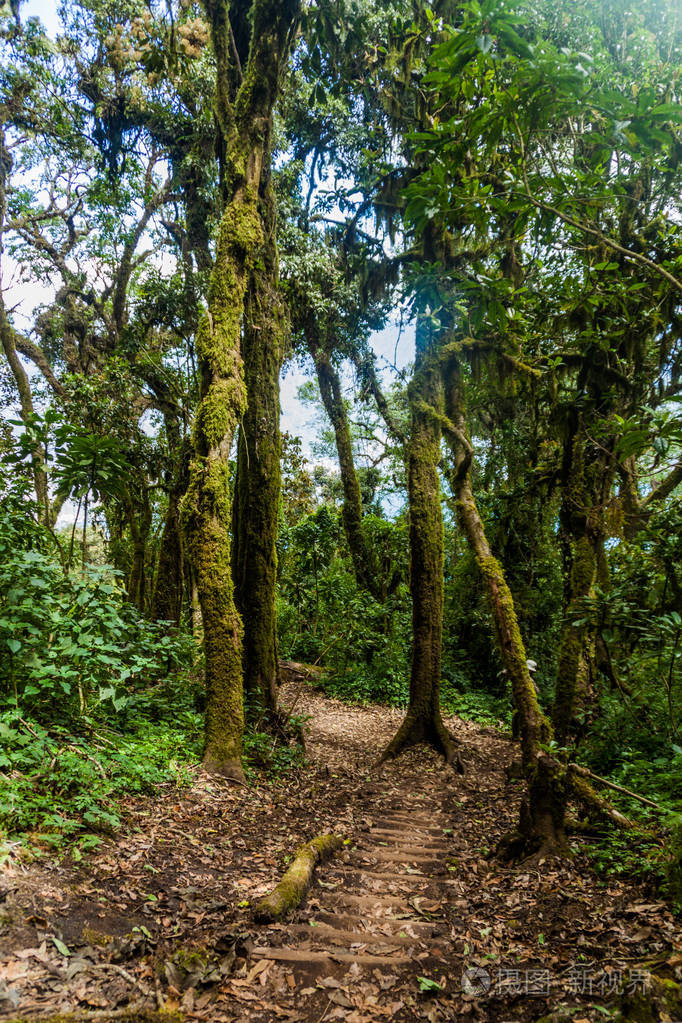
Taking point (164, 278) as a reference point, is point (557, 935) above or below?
below

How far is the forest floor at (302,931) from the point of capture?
2.22m

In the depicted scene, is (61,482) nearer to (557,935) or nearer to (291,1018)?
(291,1018)

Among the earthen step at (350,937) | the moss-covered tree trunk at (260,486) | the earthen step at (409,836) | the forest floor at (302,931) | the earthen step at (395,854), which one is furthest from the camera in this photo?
the moss-covered tree trunk at (260,486)

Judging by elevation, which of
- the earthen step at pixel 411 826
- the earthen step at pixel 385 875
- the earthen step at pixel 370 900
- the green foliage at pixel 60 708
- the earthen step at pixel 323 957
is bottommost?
the earthen step at pixel 411 826

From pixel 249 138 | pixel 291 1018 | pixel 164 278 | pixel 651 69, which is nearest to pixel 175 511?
pixel 164 278

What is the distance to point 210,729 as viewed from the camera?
17.4ft

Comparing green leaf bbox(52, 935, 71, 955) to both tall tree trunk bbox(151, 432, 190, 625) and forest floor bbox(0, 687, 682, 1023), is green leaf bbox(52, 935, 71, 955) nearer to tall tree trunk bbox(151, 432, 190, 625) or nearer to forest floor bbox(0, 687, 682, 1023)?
forest floor bbox(0, 687, 682, 1023)

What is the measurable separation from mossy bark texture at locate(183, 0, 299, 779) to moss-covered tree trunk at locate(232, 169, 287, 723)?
894 mm

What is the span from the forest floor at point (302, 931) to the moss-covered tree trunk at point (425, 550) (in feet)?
9.97

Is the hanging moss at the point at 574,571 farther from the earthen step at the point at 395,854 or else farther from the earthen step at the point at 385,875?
the earthen step at the point at 385,875

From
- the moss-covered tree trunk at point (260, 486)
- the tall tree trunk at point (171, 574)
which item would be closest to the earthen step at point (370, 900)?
the moss-covered tree trunk at point (260, 486)

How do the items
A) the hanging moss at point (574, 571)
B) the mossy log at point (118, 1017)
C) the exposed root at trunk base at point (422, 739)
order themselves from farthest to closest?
the exposed root at trunk base at point (422, 739) → the hanging moss at point (574, 571) → the mossy log at point (118, 1017)

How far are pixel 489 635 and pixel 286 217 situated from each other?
11.4m

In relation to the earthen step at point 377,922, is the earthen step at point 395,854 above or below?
below
